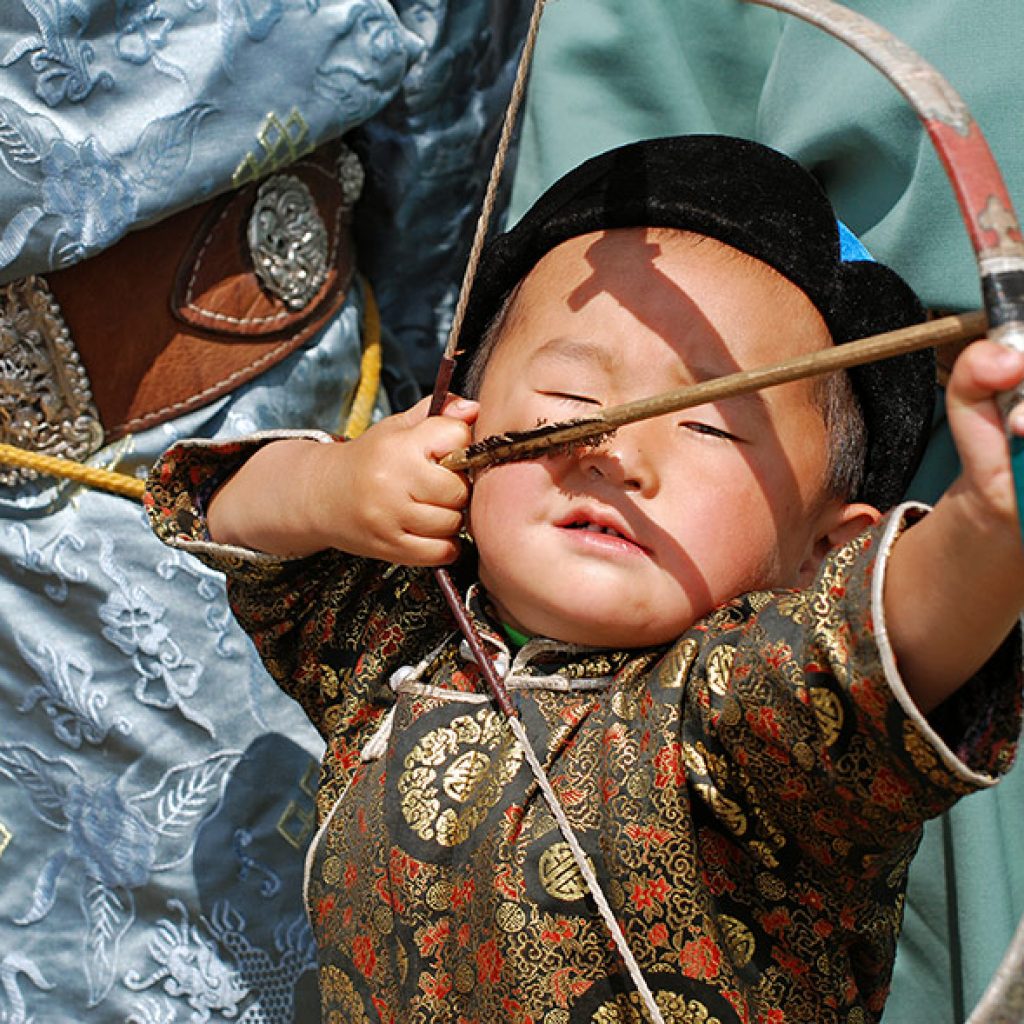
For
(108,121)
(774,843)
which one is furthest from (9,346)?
(774,843)

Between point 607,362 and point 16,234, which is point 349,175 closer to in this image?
point 16,234

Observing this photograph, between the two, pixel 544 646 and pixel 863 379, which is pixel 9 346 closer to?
pixel 544 646

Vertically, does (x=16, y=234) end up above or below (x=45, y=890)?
above

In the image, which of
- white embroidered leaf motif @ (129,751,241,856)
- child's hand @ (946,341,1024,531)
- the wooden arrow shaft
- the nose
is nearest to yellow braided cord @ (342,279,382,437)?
white embroidered leaf motif @ (129,751,241,856)

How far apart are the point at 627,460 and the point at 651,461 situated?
2cm

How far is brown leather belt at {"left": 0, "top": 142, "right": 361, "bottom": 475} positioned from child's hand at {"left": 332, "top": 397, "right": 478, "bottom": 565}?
398mm

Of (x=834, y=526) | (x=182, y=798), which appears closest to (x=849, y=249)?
(x=834, y=526)

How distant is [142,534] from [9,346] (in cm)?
24

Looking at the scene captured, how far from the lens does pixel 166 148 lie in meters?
1.45

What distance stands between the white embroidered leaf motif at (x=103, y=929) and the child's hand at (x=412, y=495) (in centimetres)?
59

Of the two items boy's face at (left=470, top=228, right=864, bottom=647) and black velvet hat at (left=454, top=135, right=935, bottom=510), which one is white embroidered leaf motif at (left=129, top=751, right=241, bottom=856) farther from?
black velvet hat at (left=454, top=135, right=935, bottom=510)

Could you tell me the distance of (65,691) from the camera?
1531 mm

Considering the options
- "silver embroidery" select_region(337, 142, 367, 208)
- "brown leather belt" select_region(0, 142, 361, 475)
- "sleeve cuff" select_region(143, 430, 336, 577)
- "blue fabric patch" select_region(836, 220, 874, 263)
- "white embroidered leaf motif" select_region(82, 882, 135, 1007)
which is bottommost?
"white embroidered leaf motif" select_region(82, 882, 135, 1007)

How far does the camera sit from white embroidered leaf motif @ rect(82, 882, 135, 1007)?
156 centimetres
